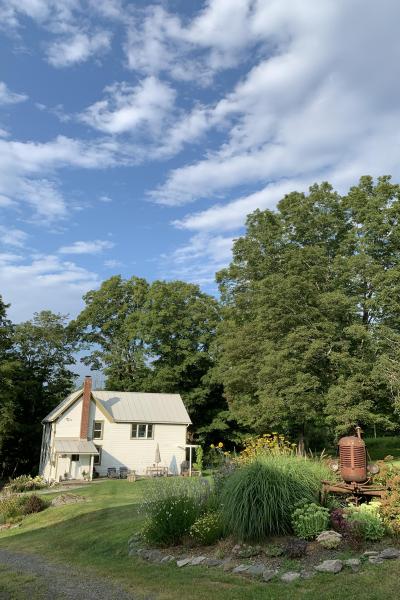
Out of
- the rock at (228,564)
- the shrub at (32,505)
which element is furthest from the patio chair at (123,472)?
the rock at (228,564)

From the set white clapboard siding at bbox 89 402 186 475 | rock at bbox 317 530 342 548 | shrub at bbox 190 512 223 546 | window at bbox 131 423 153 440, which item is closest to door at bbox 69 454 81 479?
white clapboard siding at bbox 89 402 186 475

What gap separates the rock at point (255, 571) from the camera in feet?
23.0

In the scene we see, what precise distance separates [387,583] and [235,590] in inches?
73.9

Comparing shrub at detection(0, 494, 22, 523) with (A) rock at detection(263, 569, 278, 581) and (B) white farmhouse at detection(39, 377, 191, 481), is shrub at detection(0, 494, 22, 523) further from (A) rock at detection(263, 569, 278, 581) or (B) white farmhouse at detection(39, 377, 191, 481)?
(A) rock at detection(263, 569, 278, 581)

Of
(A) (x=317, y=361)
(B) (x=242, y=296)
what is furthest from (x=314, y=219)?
(A) (x=317, y=361)

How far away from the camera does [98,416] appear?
1396 inches

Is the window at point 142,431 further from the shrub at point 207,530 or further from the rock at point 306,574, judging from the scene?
the rock at point 306,574

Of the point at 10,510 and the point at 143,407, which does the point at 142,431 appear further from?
the point at 10,510

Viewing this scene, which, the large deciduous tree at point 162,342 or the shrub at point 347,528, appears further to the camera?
the large deciduous tree at point 162,342

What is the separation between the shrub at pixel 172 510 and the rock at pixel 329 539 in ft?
8.57

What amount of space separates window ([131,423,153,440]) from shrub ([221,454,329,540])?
28337mm

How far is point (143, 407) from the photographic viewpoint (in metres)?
37.4

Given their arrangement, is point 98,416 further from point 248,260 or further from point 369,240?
point 369,240

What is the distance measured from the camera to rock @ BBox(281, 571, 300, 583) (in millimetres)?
6563
